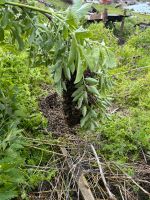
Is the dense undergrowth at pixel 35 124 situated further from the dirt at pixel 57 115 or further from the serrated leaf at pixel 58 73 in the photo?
the serrated leaf at pixel 58 73

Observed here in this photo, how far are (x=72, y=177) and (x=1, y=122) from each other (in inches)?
25.4

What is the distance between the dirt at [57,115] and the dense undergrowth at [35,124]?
8 cm

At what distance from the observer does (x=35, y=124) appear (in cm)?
328

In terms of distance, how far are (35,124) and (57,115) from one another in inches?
10.0

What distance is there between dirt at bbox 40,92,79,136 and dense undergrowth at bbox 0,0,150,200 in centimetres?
8

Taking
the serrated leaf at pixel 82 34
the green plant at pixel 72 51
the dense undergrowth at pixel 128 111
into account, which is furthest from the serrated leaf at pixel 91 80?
the serrated leaf at pixel 82 34

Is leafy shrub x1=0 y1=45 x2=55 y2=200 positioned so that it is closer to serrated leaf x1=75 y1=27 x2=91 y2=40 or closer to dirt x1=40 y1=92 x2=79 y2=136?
dirt x1=40 y1=92 x2=79 y2=136

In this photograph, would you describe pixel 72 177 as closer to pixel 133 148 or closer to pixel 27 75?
pixel 133 148

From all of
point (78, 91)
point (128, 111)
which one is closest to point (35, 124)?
point (78, 91)

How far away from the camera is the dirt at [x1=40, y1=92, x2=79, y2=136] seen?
3.11 m

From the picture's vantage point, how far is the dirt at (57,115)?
10.2 feet

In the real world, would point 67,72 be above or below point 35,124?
above

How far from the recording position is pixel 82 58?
2436 millimetres

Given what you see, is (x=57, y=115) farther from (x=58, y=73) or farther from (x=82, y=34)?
(x=82, y=34)
